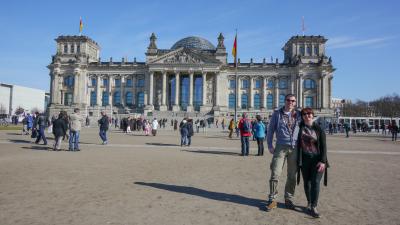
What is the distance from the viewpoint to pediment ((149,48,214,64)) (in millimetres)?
75000

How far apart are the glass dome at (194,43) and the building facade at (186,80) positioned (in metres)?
8.73

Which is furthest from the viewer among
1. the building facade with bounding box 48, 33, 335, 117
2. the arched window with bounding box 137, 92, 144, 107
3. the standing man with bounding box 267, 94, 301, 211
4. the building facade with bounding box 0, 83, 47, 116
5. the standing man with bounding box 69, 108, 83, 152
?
the building facade with bounding box 0, 83, 47, 116

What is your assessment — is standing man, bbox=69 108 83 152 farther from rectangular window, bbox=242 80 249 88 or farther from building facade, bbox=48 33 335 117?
rectangular window, bbox=242 80 249 88

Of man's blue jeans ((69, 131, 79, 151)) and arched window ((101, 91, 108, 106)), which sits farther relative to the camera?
arched window ((101, 91, 108, 106))

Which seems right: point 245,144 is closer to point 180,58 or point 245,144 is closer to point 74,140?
point 74,140

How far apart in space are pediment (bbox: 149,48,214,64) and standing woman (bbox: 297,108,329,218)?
227ft

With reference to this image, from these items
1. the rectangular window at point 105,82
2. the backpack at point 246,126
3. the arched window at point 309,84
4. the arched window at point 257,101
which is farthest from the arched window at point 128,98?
the backpack at point 246,126

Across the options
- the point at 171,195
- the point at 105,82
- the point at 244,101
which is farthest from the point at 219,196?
the point at 105,82

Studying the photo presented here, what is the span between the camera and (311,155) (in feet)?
21.1

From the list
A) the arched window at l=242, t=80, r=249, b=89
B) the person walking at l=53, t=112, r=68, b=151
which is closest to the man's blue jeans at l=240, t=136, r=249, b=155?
the person walking at l=53, t=112, r=68, b=151

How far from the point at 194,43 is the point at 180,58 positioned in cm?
1537

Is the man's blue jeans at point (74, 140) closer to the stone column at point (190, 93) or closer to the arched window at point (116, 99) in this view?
the stone column at point (190, 93)

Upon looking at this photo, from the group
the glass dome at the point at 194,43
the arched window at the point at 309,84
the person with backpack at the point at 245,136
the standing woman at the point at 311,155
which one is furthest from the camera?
the glass dome at the point at 194,43

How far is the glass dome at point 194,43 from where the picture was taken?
291 feet
